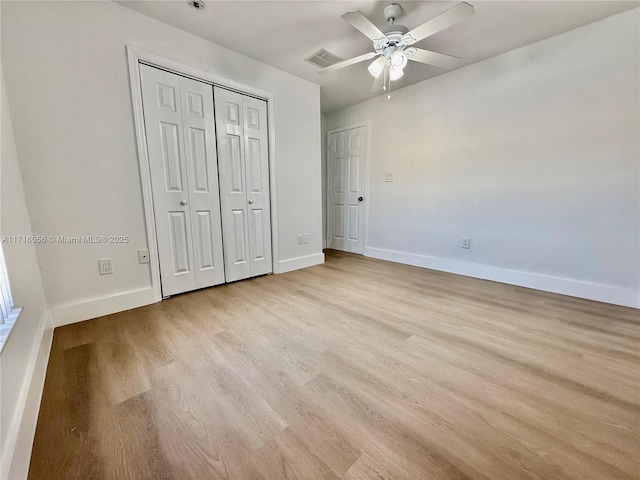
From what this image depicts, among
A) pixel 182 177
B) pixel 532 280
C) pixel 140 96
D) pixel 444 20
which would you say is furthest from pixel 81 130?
pixel 532 280

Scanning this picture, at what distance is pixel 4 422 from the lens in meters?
0.75

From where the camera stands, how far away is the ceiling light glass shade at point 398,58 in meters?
1.93

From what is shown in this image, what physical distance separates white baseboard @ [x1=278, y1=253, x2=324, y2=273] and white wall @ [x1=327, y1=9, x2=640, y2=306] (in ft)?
4.07

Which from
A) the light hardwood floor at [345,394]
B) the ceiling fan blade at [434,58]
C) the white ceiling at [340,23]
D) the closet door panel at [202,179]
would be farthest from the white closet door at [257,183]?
the ceiling fan blade at [434,58]

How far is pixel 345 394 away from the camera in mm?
1171

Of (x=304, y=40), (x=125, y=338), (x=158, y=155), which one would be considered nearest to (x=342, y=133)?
A: (x=304, y=40)

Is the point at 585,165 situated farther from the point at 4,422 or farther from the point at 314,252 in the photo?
the point at 4,422

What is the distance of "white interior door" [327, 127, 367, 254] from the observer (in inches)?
157

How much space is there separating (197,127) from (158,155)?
1.45 ft

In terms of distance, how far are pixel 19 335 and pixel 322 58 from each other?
3011mm

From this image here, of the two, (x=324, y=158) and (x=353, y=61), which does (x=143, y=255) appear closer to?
(x=353, y=61)

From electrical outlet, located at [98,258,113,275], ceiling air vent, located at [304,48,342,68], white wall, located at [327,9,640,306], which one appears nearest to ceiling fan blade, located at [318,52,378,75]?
ceiling air vent, located at [304,48,342,68]

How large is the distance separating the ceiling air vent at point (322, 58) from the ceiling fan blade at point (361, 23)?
0.86 m

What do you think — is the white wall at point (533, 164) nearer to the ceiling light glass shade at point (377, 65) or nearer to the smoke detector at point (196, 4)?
the ceiling light glass shade at point (377, 65)
